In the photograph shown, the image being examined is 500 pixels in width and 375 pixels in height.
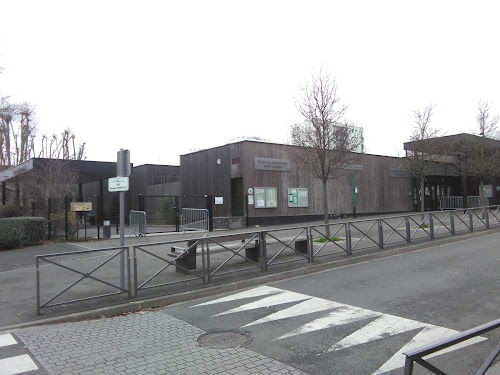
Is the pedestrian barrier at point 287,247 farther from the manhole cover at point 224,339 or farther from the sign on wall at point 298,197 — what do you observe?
the sign on wall at point 298,197

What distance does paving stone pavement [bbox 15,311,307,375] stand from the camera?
14.3 ft

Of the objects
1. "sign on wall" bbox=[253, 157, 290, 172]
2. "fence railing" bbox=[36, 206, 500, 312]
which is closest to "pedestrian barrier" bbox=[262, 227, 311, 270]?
"fence railing" bbox=[36, 206, 500, 312]

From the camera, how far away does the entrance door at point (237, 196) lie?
22.2 metres

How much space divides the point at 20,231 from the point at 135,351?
1245 cm

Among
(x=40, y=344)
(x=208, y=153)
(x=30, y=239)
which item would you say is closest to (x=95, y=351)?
(x=40, y=344)

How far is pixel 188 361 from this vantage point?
4543mm

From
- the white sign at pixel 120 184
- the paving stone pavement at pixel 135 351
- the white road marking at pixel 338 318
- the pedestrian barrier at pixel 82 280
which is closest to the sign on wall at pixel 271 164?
the pedestrian barrier at pixel 82 280

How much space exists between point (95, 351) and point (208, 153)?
2002 cm

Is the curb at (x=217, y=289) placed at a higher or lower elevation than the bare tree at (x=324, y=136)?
lower

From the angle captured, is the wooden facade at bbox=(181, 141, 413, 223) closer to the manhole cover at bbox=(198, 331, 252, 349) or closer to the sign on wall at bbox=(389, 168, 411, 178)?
the sign on wall at bbox=(389, 168, 411, 178)

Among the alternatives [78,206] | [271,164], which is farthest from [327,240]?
[271,164]

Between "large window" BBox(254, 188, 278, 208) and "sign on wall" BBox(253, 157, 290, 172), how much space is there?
4.15 feet

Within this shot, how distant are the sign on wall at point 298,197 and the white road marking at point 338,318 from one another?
17.3 m

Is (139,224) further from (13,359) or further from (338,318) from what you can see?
(338,318)
